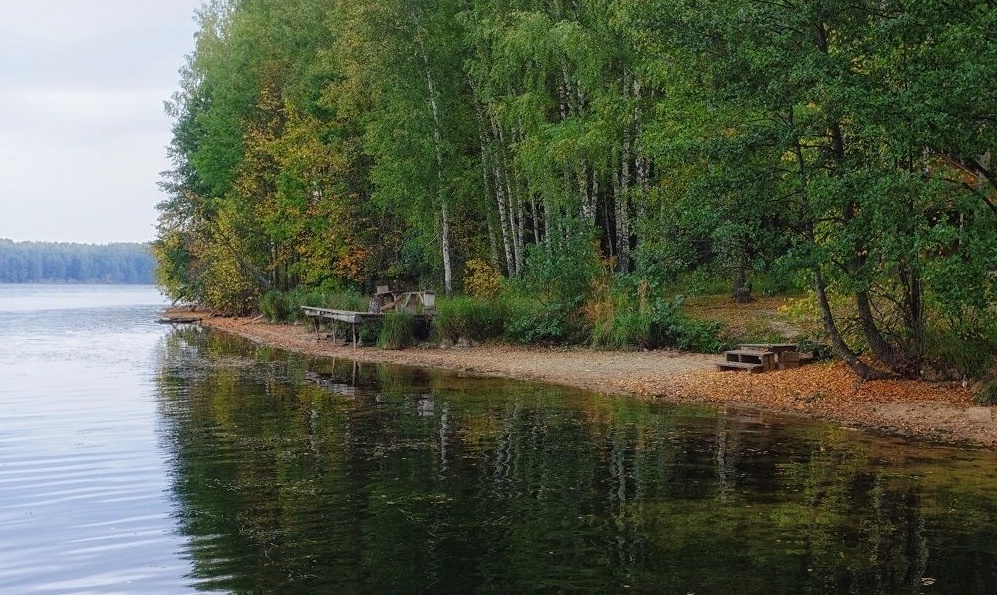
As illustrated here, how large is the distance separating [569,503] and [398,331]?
Answer: 17.4m

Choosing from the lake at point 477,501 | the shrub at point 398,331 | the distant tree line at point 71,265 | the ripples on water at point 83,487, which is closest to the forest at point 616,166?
→ the shrub at point 398,331

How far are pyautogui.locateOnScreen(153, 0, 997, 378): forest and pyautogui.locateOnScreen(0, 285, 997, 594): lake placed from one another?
3268 mm

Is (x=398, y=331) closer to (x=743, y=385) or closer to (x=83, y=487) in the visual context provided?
(x=743, y=385)

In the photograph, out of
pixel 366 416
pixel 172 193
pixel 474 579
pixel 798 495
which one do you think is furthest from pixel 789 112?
pixel 172 193

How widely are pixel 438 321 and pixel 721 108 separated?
39.7 feet

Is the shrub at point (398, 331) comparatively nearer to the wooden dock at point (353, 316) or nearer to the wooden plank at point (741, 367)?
the wooden dock at point (353, 316)

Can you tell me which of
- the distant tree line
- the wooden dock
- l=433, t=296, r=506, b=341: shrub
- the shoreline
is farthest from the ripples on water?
the distant tree line

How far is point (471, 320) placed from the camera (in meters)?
24.8

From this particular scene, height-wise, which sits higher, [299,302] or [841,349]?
[299,302]

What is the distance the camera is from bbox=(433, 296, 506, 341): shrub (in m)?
24.7

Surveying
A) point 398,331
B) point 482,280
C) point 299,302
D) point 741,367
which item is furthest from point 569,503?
point 299,302

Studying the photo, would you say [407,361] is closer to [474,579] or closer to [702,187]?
[702,187]

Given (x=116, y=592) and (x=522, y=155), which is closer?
(x=116, y=592)

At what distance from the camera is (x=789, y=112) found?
1407 centimetres
